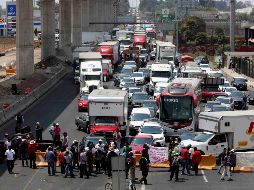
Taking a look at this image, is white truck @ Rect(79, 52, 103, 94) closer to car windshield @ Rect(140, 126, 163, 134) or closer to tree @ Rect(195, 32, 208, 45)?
car windshield @ Rect(140, 126, 163, 134)

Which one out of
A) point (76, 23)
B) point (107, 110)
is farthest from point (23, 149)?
point (76, 23)

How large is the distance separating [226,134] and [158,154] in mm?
4075

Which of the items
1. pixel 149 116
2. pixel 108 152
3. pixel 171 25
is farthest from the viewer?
pixel 171 25

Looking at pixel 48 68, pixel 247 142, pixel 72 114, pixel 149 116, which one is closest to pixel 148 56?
pixel 48 68

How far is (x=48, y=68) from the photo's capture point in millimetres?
90500

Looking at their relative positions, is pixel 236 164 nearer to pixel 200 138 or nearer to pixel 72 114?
pixel 200 138

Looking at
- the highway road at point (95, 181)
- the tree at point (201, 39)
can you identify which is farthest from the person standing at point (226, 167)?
the tree at point (201, 39)

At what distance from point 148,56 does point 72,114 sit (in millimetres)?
56031

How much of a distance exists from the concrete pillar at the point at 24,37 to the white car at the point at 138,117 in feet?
103

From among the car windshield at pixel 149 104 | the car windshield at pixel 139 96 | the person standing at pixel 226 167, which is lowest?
the person standing at pixel 226 167

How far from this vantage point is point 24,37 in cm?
8000

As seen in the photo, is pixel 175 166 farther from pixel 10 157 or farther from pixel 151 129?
pixel 151 129

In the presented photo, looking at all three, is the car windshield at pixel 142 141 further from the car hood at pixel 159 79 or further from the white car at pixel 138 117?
the car hood at pixel 159 79

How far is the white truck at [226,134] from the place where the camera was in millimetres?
38656
